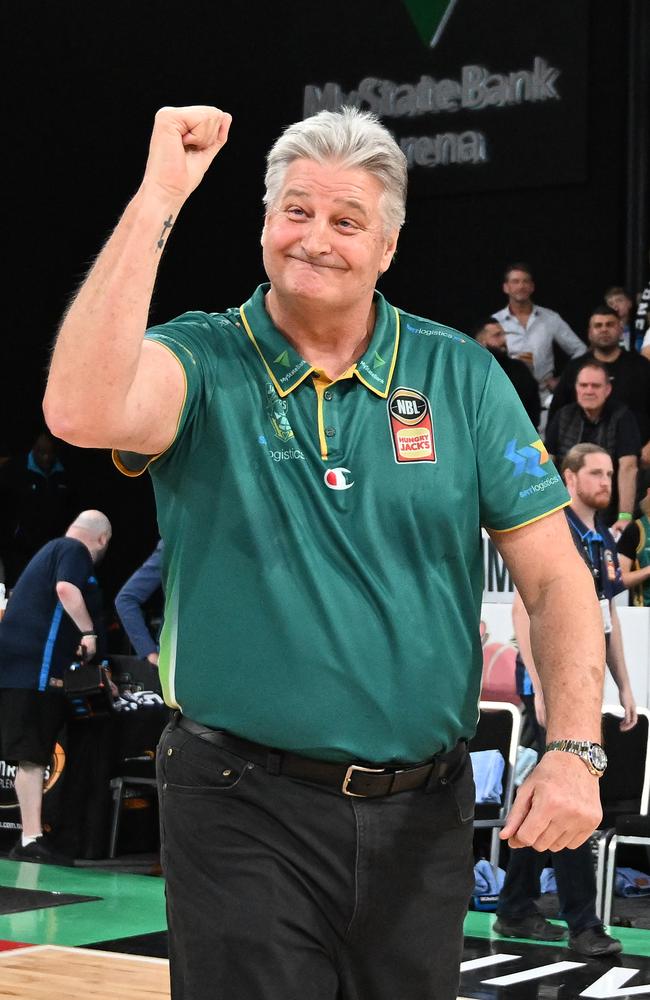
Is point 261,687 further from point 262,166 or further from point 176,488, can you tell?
point 262,166

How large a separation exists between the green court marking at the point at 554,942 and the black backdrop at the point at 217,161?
7051mm

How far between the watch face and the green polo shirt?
0.60 ft

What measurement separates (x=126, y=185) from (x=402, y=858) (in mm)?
12393

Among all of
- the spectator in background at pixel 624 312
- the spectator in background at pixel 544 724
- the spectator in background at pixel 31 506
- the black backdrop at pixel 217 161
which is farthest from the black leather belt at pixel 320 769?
the black backdrop at pixel 217 161

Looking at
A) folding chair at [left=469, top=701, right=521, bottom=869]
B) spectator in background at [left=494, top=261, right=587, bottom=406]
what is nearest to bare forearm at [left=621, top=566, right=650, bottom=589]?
folding chair at [left=469, top=701, right=521, bottom=869]

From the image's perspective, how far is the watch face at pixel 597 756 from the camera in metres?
1.80

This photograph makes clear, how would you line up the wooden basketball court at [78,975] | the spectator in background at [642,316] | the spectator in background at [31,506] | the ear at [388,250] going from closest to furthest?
1. the ear at [388,250]
2. the wooden basketball court at [78,975]
3. the spectator in background at [642,316]
4. the spectator in background at [31,506]

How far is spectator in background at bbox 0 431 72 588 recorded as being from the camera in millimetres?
11203

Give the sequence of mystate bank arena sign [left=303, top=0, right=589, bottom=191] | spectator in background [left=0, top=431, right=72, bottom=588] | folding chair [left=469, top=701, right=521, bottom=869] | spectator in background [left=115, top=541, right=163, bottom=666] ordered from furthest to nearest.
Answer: mystate bank arena sign [left=303, top=0, right=589, bottom=191] < spectator in background [left=0, top=431, right=72, bottom=588] < spectator in background [left=115, top=541, right=163, bottom=666] < folding chair [left=469, top=701, right=521, bottom=869]

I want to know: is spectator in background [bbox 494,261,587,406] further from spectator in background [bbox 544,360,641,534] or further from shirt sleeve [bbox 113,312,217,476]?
shirt sleeve [bbox 113,312,217,476]

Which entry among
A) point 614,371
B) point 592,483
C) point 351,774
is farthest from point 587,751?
point 614,371

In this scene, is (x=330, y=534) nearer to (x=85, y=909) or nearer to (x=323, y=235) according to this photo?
(x=323, y=235)

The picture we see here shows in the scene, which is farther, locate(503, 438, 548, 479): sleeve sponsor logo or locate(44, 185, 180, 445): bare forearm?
locate(503, 438, 548, 479): sleeve sponsor logo

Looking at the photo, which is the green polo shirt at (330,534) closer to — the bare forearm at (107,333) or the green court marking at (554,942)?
the bare forearm at (107,333)
